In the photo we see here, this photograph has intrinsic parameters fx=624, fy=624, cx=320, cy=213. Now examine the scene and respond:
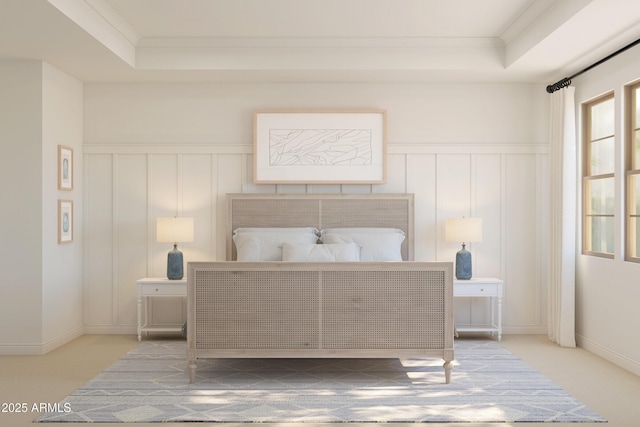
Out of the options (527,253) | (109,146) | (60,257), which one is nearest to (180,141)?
(109,146)

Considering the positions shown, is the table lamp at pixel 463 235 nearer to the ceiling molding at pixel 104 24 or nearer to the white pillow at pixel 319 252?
the white pillow at pixel 319 252

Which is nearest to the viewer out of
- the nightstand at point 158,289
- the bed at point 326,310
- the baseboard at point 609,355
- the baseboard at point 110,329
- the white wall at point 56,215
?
the bed at point 326,310

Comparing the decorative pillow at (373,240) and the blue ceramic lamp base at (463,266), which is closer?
the decorative pillow at (373,240)

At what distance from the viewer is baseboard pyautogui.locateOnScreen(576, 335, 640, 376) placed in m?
4.78

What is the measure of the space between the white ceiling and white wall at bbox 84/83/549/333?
0.24m

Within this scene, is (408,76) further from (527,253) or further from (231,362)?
(231,362)

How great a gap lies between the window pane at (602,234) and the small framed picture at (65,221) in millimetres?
4881

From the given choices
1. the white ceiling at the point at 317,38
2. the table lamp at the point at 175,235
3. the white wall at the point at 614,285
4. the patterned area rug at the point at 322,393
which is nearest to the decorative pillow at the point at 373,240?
the patterned area rug at the point at 322,393

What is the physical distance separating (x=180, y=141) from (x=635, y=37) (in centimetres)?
421

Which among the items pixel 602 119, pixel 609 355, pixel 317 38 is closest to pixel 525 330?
pixel 609 355

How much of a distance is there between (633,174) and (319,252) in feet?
8.57

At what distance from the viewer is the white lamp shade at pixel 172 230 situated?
590 cm

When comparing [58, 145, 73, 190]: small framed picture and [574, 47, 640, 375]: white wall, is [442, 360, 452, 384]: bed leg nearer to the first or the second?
[574, 47, 640, 375]: white wall

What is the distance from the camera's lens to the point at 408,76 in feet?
20.0
